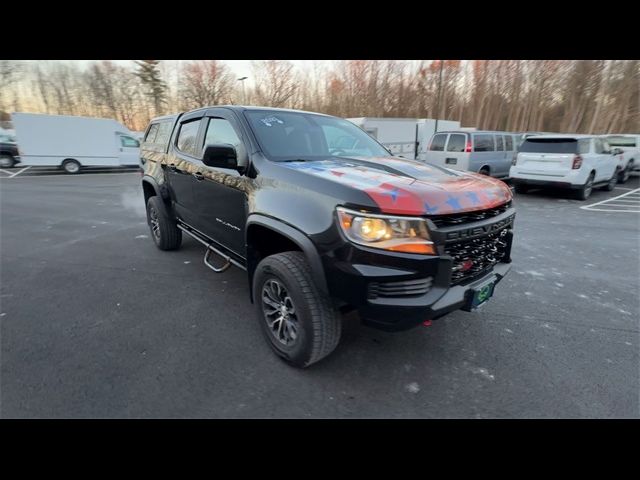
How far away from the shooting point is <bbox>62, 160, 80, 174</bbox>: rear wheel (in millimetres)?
16656

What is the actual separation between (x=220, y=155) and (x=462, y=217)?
1.79 meters

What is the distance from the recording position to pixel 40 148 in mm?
15648

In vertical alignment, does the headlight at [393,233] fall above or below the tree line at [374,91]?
below

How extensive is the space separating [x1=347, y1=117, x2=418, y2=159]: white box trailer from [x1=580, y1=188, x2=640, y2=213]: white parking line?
9.16 metres

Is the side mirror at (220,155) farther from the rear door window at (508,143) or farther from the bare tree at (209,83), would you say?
the bare tree at (209,83)

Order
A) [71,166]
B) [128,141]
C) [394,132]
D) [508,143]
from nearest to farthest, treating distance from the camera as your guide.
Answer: [508,143]
[71,166]
[394,132]
[128,141]

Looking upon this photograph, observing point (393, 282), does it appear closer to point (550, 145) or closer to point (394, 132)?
point (550, 145)

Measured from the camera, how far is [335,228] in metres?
2.02

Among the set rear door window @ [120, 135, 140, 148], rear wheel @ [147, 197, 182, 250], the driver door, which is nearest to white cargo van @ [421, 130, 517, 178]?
rear wheel @ [147, 197, 182, 250]

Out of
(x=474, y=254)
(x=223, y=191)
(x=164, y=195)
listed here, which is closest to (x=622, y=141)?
(x=474, y=254)

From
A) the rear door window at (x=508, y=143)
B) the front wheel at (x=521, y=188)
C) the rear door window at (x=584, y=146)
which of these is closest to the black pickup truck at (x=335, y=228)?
the rear door window at (x=584, y=146)

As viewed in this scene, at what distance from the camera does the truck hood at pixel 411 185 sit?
1939 millimetres
